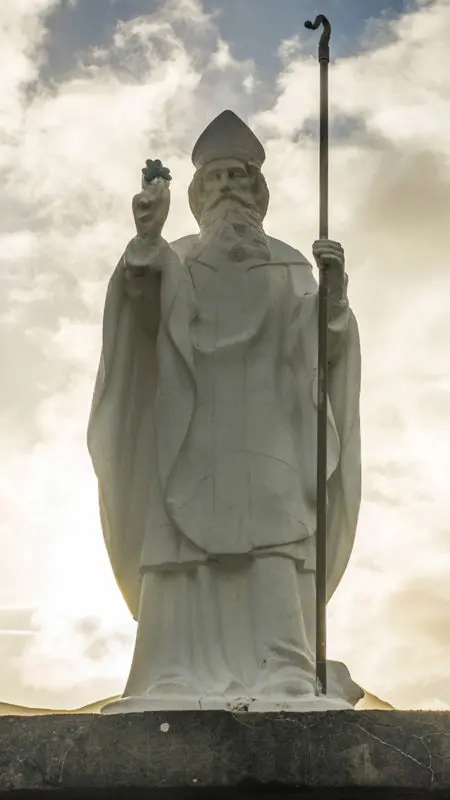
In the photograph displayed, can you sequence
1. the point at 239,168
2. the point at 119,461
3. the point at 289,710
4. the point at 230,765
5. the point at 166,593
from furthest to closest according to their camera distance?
the point at 239,168 < the point at 119,461 < the point at 166,593 < the point at 289,710 < the point at 230,765

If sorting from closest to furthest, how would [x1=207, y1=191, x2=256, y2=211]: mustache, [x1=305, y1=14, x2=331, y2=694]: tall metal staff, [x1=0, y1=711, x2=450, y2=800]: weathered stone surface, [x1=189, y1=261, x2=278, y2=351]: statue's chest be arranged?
[x1=0, y1=711, x2=450, y2=800]: weathered stone surface → [x1=305, y1=14, x2=331, y2=694]: tall metal staff → [x1=189, y1=261, x2=278, y2=351]: statue's chest → [x1=207, y1=191, x2=256, y2=211]: mustache

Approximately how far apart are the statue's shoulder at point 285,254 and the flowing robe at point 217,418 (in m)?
0.06

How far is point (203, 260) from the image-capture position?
7594 mm

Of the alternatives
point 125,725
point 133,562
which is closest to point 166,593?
point 133,562

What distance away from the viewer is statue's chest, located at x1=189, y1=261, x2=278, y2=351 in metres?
7.27

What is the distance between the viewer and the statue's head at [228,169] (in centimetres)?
792

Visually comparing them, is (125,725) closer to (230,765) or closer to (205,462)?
(230,765)

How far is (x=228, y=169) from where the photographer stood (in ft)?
26.0

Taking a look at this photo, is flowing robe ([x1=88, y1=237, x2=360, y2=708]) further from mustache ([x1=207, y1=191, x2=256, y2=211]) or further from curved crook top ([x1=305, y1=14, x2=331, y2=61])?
curved crook top ([x1=305, y1=14, x2=331, y2=61])

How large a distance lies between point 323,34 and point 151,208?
4.84 ft

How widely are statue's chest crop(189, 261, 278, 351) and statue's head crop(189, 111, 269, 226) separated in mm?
566

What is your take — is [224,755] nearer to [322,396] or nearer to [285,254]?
[322,396]

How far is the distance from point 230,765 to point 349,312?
329cm

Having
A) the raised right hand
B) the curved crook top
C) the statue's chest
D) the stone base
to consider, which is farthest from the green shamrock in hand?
the stone base
